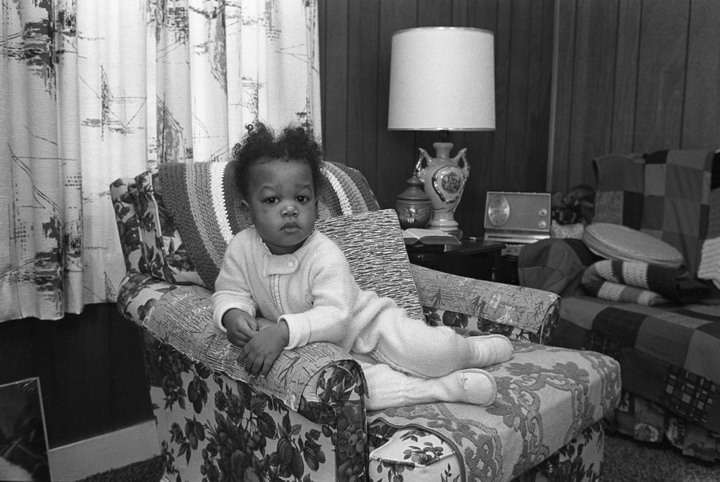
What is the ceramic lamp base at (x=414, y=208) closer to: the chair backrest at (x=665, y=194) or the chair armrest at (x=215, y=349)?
the chair backrest at (x=665, y=194)

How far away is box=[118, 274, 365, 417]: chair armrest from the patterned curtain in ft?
1.03

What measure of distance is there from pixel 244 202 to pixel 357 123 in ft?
3.97

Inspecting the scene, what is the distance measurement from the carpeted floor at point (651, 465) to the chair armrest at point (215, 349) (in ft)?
3.81

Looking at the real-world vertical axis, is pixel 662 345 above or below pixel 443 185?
below

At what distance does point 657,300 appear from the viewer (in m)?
2.24

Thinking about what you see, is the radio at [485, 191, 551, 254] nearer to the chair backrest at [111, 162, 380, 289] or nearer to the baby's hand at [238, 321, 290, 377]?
the chair backrest at [111, 162, 380, 289]

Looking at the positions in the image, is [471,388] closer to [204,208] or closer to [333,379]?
[333,379]

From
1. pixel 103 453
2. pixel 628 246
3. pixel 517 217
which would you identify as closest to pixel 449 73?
pixel 517 217

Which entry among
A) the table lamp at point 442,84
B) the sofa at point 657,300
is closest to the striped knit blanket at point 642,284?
the sofa at point 657,300

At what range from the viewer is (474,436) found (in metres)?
1.20

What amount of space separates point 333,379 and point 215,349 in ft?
0.95

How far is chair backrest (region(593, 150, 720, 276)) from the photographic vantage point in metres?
2.53

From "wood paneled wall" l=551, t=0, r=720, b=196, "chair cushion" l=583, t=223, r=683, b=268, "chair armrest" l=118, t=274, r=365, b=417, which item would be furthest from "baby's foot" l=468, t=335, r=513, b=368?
"wood paneled wall" l=551, t=0, r=720, b=196

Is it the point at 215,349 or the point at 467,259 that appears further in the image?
the point at 467,259
